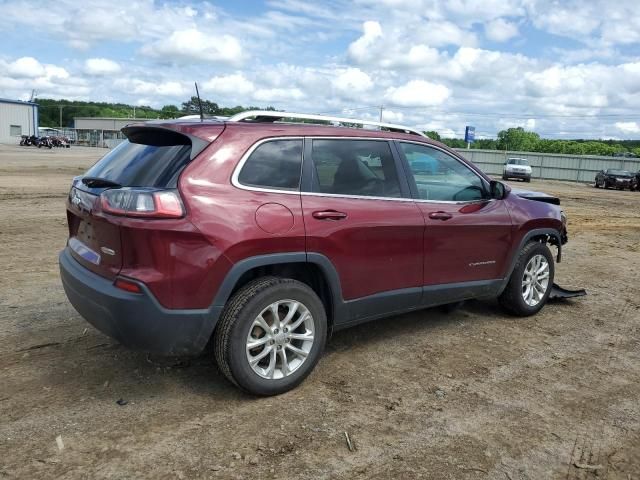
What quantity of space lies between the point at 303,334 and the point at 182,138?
4.82ft

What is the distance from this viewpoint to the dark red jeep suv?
329cm

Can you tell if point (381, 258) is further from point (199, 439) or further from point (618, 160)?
point (618, 160)

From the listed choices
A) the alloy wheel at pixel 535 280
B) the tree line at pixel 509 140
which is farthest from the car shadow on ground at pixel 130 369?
the tree line at pixel 509 140

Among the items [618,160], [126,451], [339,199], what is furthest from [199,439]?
[618,160]

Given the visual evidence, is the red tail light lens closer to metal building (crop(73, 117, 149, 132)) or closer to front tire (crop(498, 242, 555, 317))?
front tire (crop(498, 242, 555, 317))

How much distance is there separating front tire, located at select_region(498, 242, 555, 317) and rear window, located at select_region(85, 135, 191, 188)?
133 inches

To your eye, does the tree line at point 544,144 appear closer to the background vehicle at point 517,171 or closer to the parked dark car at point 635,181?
the background vehicle at point 517,171

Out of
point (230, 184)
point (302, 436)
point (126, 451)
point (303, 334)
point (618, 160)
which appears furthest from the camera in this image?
point (618, 160)

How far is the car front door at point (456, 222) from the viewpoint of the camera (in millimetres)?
4539

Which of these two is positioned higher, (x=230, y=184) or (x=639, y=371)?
(x=230, y=184)

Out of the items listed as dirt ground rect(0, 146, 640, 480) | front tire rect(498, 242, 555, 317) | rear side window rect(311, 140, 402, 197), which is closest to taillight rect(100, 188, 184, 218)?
rear side window rect(311, 140, 402, 197)

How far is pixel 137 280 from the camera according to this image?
3250mm

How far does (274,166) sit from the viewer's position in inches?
147

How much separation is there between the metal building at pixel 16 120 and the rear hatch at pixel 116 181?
82648mm
